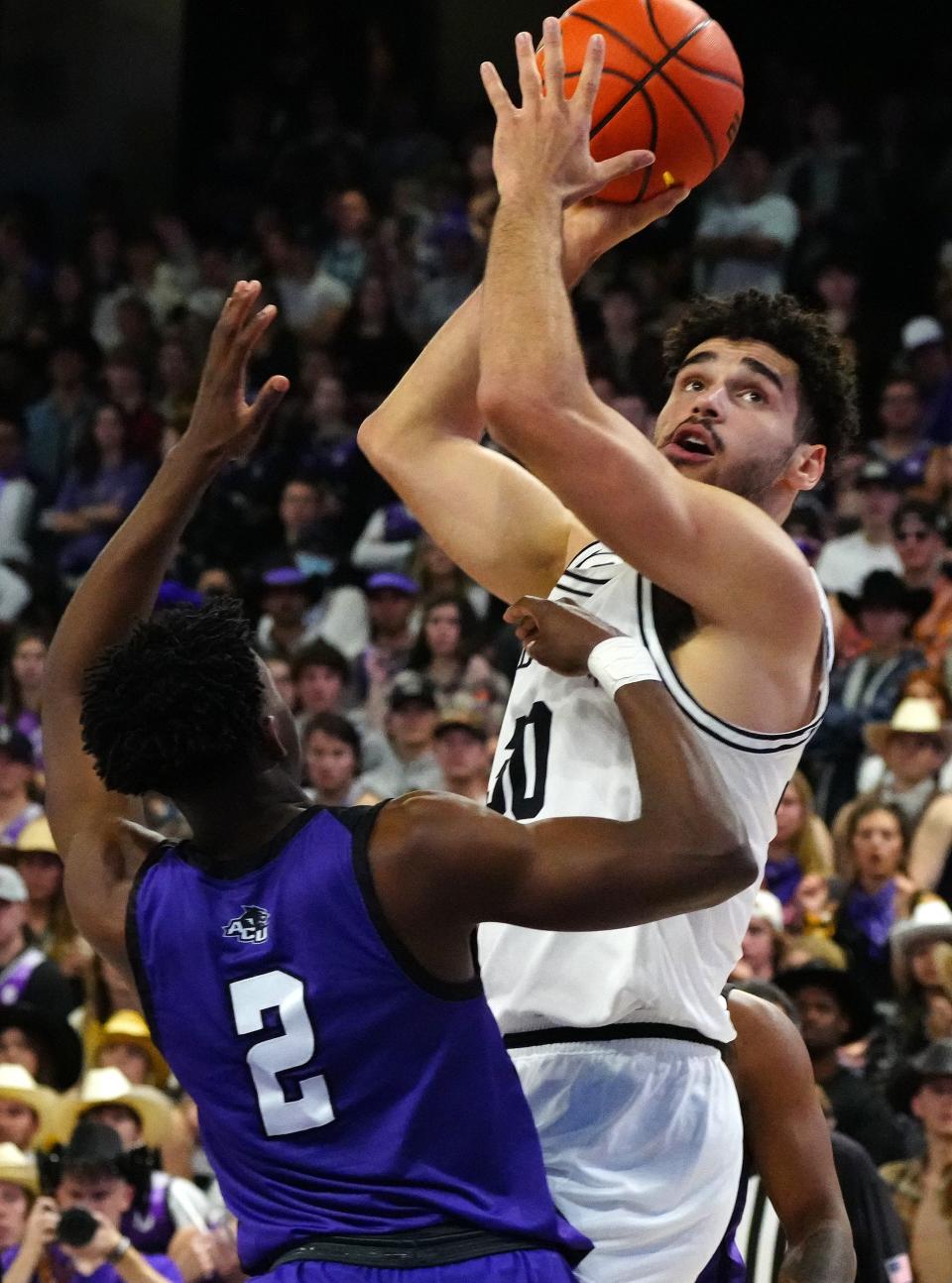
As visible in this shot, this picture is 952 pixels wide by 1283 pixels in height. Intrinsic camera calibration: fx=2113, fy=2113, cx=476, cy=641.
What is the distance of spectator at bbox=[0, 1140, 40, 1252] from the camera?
242 inches

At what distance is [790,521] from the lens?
9305mm

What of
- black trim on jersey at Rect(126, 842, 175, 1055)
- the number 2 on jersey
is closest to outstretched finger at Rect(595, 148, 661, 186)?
the number 2 on jersey

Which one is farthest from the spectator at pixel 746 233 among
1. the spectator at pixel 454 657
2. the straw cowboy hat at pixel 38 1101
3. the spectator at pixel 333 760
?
the straw cowboy hat at pixel 38 1101

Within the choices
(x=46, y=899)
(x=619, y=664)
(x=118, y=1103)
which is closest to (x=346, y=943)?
(x=619, y=664)

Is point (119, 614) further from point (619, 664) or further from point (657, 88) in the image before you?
point (657, 88)

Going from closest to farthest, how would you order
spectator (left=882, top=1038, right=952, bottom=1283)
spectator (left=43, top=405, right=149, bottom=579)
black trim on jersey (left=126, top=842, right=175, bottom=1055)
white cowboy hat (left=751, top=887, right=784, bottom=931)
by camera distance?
black trim on jersey (left=126, top=842, right=175, bottom=1055), spectator (left=882, top=1038, right=952, bottom=1283), white cowboy hat (left=751, top=887, right=784, bottom=931), spectator (left=43, top=405, right=149, bottom=579)

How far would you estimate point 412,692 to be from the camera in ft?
29.7

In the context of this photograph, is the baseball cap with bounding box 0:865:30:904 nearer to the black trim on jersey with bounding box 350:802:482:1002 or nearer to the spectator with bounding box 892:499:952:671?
the spectator with bounding box 892:499:952:671

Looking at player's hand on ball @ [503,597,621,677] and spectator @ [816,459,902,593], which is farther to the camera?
spectator @ [816,459,902,593]

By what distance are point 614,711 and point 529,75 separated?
0.99 metres

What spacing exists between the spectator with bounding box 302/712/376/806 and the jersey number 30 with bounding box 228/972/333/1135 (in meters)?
5.85

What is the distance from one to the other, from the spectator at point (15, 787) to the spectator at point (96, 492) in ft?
8.86

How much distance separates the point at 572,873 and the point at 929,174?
10.4m

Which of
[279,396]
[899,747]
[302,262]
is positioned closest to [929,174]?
[302,262]
